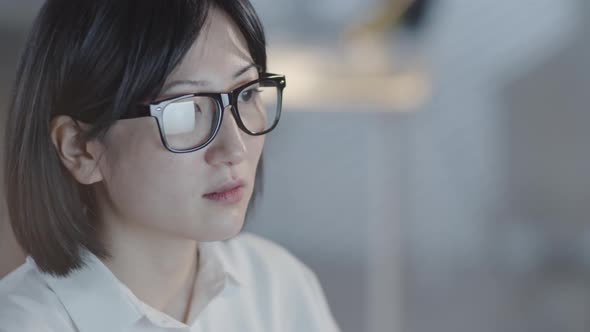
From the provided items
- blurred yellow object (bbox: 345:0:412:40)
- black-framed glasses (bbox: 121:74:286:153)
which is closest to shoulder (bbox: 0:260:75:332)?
black-framed glasses (bbox: 121:74:286:153)

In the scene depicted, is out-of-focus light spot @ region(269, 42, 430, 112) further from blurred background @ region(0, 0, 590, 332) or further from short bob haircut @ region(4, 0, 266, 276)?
short bob haircut @ region(4, 0, 266, 276)

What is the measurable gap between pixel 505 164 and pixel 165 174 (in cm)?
208

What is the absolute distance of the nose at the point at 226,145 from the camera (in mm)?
610

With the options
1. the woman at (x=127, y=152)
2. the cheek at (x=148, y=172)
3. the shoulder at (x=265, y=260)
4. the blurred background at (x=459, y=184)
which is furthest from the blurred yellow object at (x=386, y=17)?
the cheek at (x=148, y=172)

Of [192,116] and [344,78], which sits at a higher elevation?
[344,78]

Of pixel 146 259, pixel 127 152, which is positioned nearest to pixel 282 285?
pixel 146 259

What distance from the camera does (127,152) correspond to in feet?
2.06

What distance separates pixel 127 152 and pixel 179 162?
6 cm

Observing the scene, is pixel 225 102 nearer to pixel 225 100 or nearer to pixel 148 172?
pixel 225 100

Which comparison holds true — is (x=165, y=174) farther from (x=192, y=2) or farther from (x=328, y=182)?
(x=328, y=182)

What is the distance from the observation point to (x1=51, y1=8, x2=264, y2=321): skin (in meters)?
0.61

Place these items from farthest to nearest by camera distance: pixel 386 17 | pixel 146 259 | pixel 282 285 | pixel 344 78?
pixel 386 17, pixel 344 78, pixel 282 285, pixel 146 259

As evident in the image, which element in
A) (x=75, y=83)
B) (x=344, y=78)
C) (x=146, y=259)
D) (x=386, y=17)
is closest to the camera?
(x=75, y=83)

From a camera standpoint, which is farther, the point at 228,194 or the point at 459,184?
the point at 459,184
